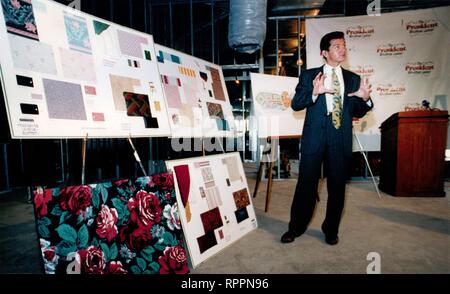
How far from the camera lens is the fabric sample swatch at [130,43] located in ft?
6.10

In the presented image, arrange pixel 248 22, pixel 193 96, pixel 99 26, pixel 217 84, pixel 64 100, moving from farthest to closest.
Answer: pixel 248 22
pixel 217 84
pixel 193 96
pixel 99 26
pixel 64 100

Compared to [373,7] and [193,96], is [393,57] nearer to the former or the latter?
[373,7]

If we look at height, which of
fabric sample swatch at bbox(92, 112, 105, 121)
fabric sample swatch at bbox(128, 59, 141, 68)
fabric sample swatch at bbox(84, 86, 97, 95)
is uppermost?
fabric sample swatch at bbox(128, 59, 141, 68)

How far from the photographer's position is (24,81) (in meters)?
1.34

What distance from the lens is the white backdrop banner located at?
14.3 ft

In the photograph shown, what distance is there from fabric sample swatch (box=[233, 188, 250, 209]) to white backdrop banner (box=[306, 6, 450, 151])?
2.98m

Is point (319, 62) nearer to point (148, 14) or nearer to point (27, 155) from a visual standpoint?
point (148, 14)

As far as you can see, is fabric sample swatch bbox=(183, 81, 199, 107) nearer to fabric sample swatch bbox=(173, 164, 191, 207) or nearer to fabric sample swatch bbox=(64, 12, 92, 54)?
fabric sample swatch bbox=(173, 164, 191, 207)

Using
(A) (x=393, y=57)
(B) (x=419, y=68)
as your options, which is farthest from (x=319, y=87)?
(B) (x=419, y=68)

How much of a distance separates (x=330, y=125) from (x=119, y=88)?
4.98 ft

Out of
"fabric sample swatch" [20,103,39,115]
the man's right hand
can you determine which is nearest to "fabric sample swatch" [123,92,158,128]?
"fabric sample swatch" [20,103,39,115]

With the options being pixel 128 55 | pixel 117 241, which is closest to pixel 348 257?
pixel 117 241
